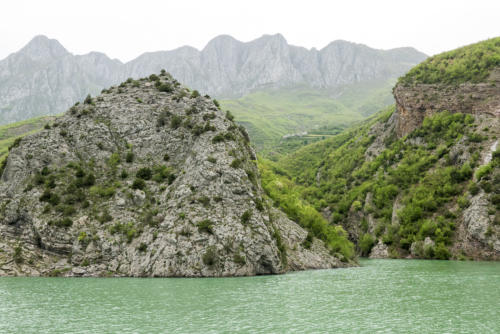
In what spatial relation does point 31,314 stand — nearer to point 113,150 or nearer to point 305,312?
point 305,312

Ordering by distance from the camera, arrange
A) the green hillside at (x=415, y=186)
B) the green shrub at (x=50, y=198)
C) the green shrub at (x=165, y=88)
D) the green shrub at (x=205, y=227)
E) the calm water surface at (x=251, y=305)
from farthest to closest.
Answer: the green hillside at (x=415, y=186), the green shrub at (x=165, y=88), the green shrub at (x=50, y=198), the green shrub at (x=205, y=227), the calm water surface at (x=251, y=305)

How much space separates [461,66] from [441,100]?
15452mm

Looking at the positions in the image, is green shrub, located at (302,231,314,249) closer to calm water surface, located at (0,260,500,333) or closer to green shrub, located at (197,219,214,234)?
calm water surface, located at (0,260,500,333)

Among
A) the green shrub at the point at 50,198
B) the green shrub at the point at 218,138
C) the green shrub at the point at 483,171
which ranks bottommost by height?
the green shrub at the point at 50,198

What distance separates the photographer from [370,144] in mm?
142750

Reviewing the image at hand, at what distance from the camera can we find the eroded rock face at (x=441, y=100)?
107325 millimetres

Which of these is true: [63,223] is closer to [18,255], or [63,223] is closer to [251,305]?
[18,255]

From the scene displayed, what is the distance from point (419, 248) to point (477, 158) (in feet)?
95.6

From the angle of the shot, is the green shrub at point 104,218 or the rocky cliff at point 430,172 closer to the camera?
the green shrub at point 104,218

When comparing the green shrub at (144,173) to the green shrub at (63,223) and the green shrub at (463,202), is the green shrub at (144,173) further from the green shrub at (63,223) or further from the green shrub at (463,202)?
the green shrub at (463,202)

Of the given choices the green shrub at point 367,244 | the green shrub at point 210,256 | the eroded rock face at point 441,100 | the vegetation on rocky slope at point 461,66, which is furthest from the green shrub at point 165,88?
the vegetation on rocky slope at point 461,66

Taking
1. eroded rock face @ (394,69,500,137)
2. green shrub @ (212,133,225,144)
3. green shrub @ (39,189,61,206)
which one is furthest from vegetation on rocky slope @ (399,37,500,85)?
green shrub @ (39,189,61,206)

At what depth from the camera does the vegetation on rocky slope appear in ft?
381

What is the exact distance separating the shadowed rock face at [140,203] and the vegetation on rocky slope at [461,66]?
87.3 m
